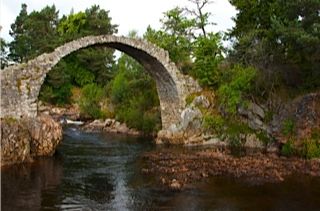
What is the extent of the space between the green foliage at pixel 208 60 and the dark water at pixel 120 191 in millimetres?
10563

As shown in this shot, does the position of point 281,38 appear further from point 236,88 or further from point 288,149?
point 288,149

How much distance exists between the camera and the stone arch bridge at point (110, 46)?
22.4 meters

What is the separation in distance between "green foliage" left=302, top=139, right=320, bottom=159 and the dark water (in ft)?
13.3

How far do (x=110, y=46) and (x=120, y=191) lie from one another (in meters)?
14.0

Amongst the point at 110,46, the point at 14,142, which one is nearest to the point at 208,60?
the point at 110,46

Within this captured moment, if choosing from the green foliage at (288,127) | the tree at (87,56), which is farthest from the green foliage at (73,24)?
the green foliage at (288,127)

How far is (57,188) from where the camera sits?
1600 cm

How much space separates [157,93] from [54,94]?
2044 centimetres

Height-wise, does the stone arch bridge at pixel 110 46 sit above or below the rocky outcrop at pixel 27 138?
above

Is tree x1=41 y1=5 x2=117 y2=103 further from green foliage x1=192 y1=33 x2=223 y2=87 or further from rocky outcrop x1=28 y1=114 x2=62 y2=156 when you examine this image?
rocky outcrop x1=28 y1=114 x2=62 y2=156

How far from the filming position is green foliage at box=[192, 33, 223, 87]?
97.9ft

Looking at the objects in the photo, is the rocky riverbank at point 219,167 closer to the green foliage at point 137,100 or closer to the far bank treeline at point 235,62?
the far bank treeline at point 235,62

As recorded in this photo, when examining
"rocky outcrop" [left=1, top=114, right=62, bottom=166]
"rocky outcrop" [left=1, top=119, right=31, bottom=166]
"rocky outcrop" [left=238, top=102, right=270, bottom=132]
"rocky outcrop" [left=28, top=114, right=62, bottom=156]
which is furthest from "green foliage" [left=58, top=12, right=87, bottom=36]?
"rocky outcrop" [left=1, top=119, right=31, bottom=166]

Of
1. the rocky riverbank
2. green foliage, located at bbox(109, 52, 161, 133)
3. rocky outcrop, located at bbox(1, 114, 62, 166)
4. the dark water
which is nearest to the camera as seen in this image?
the dark water
